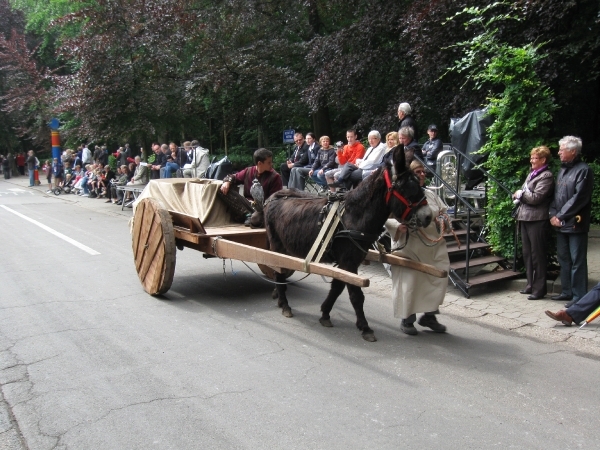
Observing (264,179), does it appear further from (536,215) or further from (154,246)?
(536,215)

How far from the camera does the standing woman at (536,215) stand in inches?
285

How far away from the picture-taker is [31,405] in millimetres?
4473

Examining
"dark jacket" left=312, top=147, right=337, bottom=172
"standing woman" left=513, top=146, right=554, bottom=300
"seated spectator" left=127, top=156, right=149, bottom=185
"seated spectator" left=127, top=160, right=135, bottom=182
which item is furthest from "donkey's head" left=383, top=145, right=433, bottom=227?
"seated spectator" left=127, top=160, right=135, bottom=182

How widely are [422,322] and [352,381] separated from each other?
5.40 feet

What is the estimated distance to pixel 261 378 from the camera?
16.3 feet

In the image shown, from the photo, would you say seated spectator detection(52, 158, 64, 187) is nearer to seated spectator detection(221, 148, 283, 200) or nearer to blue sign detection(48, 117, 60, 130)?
blue sign detection(48, 117, 60, 130)

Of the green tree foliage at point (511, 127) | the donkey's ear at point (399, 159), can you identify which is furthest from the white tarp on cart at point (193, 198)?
the green tree foliage at point (511, 127)

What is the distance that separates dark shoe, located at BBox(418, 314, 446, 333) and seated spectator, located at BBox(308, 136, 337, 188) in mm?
6255

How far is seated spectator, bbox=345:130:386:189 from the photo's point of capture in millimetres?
9562

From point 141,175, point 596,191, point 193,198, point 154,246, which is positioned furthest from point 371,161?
point 141,175

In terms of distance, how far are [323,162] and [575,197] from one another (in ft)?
21.4

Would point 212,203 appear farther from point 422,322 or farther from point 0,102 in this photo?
point 0,102

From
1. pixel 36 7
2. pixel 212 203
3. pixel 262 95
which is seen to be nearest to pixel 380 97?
pixel 262 95

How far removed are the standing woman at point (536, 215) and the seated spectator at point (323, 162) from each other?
5324mm
